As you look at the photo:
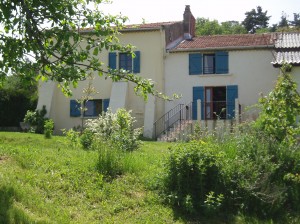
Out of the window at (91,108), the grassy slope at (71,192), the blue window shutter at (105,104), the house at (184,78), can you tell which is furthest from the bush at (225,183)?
the window at (91,108)

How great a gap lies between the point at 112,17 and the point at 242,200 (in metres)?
4.06

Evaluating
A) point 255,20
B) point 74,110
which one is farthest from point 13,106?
point 255,20

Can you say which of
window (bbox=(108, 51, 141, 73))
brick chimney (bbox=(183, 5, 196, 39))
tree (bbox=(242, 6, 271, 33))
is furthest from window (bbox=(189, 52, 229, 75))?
tree (bbox=(242, 6, 271, 33))

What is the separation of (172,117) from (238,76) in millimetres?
3966

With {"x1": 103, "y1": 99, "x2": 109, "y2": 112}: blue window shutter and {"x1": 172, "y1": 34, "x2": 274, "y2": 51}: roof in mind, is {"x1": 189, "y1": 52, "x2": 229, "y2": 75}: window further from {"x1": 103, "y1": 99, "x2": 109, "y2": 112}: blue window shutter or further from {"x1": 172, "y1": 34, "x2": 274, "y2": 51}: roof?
{"x1": 103, "y1": 99, "x2": 109, "y2": 112}: blue window shutter

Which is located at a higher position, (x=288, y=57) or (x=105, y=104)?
(x=288, y=57)

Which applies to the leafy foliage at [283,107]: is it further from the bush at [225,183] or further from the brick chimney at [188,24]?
the brick chimney at [188,24]

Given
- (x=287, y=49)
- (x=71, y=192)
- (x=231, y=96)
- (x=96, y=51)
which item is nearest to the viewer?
(x=96, y=51)

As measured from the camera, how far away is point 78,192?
8.17 metres

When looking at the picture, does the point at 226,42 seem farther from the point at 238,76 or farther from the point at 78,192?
the point at 78,192

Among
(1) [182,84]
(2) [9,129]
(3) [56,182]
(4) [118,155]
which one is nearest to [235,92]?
(1) [182,84]

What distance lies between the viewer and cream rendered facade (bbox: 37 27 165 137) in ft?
76.5

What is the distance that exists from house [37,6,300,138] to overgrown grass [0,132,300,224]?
12.5 meters

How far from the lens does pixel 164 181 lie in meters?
8.51
